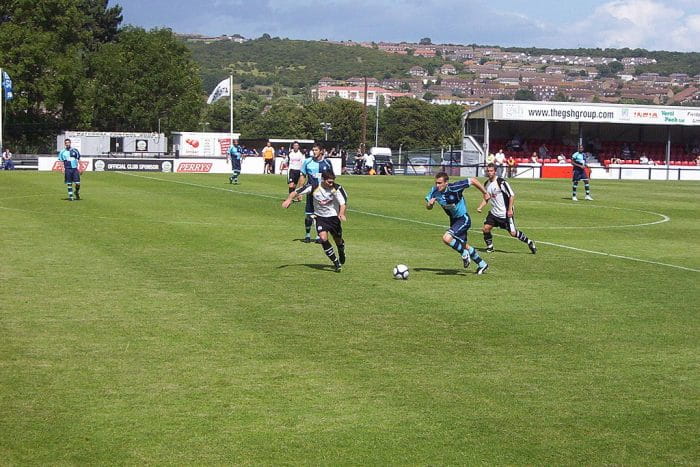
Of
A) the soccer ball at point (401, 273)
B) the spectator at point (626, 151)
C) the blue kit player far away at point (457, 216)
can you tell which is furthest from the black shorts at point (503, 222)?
the spectator at point (626, 151)

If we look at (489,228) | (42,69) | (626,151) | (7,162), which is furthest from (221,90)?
(489,228)

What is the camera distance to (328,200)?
18.5 m

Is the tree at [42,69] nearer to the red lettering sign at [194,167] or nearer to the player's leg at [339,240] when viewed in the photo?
the red lettering sign at [194,167]

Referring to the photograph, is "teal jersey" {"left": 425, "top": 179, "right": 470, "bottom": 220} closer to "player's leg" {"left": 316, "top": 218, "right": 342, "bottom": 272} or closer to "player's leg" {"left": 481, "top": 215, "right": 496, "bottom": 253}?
"player's leg" {"left": 316, "top": 218, "right": 342, "bottom": 272}

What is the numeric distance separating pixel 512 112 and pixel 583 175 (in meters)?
36.3

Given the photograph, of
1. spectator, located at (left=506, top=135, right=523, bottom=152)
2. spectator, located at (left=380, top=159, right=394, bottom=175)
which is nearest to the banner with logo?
spectator, located at (left=380, top=159, right=394, bottom=175)

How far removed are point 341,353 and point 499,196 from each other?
36.0ft

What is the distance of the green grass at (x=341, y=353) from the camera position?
8.53 metres

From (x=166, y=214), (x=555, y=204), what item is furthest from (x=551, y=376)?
(x=555, y=204)

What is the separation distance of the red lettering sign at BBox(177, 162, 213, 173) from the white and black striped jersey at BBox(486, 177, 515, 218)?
4659cm

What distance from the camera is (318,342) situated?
12.3 meters

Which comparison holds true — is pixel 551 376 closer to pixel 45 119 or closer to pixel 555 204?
pixel 555 204

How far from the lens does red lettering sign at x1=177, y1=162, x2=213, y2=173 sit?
66.9 metres

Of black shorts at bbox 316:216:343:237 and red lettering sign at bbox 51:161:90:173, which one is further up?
red lettering sign at bbox 51:161:90:173
